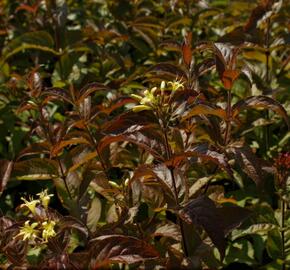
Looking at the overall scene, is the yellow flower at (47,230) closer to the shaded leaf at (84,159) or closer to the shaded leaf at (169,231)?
the shaded leaf at (169,231)

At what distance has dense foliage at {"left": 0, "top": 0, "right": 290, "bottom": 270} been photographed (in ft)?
6.09

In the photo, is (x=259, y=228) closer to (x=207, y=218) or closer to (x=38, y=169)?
(x=207, y=218)

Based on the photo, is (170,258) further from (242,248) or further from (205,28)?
(205,28)

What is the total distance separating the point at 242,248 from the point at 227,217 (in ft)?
1.65

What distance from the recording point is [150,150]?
1870 mm

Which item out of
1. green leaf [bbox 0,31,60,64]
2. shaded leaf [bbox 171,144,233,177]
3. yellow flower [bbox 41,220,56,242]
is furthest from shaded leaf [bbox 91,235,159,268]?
green leaf [bbox 0,31,60,64]

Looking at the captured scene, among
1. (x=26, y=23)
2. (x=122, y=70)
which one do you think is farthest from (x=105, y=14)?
(x=122, y=70)

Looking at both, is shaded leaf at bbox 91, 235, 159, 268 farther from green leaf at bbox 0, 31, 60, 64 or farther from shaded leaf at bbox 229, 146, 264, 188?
green leaf at bbox 0, 31, 60, 64

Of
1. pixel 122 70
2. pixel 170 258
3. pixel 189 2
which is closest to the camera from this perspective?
pixel 170 258

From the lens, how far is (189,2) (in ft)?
12.1

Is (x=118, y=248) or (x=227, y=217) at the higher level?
(x=118, y=248)

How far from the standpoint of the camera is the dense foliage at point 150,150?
1.86 metres

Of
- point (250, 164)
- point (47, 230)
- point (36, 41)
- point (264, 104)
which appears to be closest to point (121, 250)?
point (47, 230)

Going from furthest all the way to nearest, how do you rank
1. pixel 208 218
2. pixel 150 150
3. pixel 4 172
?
pixel 4 172
pixel 150 150
pixel 208 218
